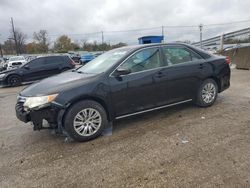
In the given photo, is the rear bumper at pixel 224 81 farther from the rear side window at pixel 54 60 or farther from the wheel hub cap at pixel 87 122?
the rear side window at pixel 54 60

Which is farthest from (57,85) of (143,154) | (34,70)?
(34,70)

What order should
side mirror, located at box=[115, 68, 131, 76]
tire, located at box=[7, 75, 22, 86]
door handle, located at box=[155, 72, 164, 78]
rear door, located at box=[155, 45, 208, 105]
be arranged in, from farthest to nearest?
tire, located at box=[7, 75, 22, 86] → rear door, located at box=[155, 45, 208, 105] → door handle, located at box=[155, 72, 164, 78] → side mirror, located at box=[115, 68, 131, 76]

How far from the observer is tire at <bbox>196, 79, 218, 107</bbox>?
560cm

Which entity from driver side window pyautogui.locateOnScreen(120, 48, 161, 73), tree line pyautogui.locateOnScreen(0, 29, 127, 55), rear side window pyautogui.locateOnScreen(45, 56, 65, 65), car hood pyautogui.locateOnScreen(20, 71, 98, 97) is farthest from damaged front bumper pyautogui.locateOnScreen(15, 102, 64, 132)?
tree line pyautogui.locateOnScreen(0, 29, 127, 55)

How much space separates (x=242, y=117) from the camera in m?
4.89

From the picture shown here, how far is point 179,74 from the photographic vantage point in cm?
521

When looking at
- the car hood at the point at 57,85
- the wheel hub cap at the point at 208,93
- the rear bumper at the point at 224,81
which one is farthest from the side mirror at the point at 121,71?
the rear bumper at the point at 224,81

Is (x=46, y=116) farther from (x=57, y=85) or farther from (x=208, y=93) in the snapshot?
(x=208, y=93)

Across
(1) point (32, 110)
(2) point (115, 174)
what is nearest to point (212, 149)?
(2) point (115, 174)

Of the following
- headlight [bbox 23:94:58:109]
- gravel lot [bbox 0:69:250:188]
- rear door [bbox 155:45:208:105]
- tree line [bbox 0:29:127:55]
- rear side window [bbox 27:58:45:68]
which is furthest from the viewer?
tree line [bbox 0:29:127:55]

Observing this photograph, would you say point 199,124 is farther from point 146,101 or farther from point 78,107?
point 78,107

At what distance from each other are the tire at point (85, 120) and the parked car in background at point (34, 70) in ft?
32.4

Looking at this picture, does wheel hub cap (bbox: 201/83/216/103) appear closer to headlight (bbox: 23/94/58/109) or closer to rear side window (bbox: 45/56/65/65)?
headlight (bbox: 23/94/58/109)

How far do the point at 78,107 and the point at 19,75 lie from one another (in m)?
10.2
